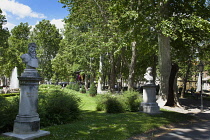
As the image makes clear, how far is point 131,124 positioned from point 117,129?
3.78ft

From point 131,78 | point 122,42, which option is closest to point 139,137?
point 122,42

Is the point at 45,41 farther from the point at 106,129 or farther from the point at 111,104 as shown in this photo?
the point at 106,129

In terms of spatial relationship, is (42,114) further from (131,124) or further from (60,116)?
(131,124)

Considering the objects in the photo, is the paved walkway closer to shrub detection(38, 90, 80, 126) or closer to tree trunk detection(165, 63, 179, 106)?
shrub detection(38, 90, 80, 126)

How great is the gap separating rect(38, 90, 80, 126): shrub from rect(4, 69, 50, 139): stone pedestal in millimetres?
1999

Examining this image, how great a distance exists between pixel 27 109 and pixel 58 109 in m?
2.91

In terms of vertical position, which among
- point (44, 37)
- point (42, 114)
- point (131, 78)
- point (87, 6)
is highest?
point (44, 37)

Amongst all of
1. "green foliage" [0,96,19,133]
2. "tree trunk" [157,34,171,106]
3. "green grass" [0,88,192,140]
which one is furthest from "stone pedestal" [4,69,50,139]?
"tree trunk" [157,34,171,106]

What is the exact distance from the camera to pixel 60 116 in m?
9.50

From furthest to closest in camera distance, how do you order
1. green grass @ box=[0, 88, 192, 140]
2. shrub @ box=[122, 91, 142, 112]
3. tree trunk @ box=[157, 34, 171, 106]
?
tree trunk @ box=[157, 34, 171, 106], shrub @ box=[122, 91, 142, 112], green grass @ box=[0, 88, 192, 140]

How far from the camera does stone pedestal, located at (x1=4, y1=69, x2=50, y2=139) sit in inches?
265

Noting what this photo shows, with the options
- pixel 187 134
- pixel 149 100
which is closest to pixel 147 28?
pixel 149 100

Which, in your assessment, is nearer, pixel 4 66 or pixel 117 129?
pixel 117 129

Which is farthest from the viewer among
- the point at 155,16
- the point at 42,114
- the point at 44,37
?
the point at 44,37
